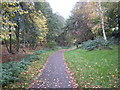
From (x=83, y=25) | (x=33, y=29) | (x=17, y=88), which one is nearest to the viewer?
(x=17, y=88)

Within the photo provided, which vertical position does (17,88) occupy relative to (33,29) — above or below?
below

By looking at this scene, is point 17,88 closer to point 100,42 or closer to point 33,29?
point 33,29

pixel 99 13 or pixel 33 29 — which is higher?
pixel 99 13

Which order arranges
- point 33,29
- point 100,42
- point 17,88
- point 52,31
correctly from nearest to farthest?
point 17,88 < point 33,29 < point 100,42 < point 52,31

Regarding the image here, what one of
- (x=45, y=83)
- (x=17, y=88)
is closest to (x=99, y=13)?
(x=45, y=83)

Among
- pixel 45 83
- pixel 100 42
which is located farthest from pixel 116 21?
pixel 45 83

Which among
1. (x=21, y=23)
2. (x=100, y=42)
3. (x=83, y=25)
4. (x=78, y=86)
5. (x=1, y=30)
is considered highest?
(x=83, y=25)

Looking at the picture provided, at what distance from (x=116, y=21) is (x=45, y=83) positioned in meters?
12.8

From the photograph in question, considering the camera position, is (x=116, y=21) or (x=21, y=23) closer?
(x=21, y=23)

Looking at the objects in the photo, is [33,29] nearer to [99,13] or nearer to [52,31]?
[99,13]

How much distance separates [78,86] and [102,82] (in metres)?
1.05

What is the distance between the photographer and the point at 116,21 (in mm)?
12734

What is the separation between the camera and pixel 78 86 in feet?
13.1

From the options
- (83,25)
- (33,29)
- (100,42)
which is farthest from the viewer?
(83,25)
